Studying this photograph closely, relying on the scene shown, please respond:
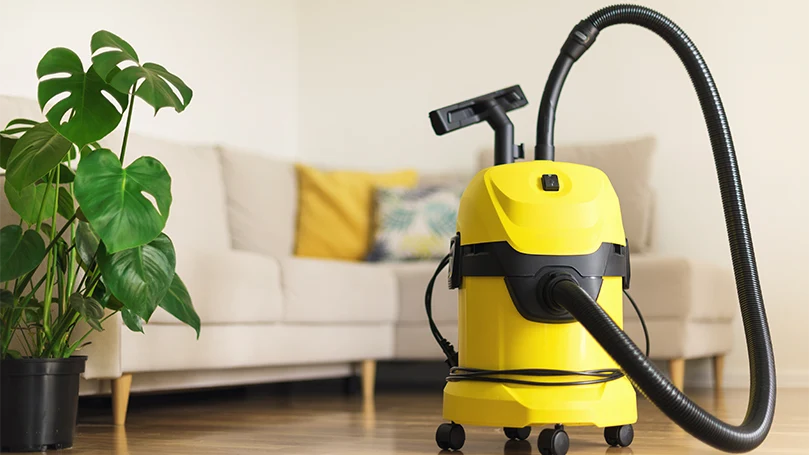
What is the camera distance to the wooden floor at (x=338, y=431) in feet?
5.89

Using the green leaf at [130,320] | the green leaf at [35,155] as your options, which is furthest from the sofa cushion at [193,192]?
the green leaf at [35,155]

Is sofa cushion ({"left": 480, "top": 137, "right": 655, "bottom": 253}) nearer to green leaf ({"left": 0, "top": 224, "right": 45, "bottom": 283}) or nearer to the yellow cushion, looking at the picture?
the yellow cushion

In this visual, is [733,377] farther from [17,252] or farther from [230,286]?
[17,252]

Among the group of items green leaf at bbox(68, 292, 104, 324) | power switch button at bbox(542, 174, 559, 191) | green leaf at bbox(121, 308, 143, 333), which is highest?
power switch button at bbox(542, 174, 559, 191)

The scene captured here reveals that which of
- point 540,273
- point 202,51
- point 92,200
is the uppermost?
point 202,51

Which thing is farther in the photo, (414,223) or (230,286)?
(414,223)

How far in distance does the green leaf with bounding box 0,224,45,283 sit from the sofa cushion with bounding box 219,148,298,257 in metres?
1.68

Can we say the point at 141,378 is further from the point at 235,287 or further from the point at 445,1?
the point at 445,1

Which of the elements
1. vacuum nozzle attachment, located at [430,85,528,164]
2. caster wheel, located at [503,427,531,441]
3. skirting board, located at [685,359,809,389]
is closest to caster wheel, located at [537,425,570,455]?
caster wheel, located at [503,427,531,441]

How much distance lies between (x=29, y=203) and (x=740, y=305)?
142cm

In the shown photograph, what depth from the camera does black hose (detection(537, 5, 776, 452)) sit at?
1.34 metres

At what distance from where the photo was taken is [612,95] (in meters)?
3.94

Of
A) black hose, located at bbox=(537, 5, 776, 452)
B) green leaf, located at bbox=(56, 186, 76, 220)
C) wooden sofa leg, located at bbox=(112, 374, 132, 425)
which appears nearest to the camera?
black hose, located at bbox=(537, 5, 776, 452)

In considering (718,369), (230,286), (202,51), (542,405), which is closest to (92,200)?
(542,405)
